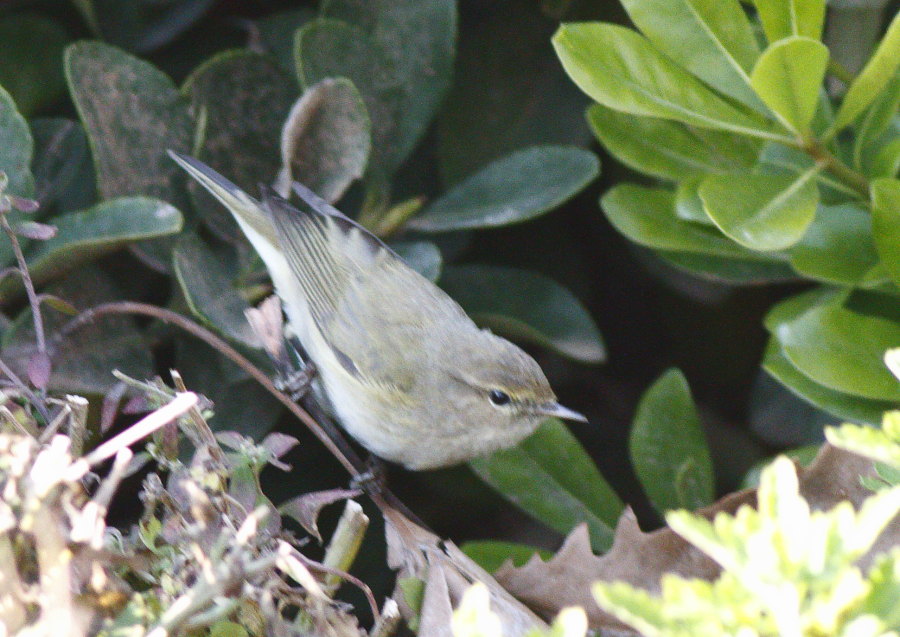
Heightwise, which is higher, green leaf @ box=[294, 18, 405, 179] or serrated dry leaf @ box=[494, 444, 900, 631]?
green leaf @ box=[294, 18, 405, 179]

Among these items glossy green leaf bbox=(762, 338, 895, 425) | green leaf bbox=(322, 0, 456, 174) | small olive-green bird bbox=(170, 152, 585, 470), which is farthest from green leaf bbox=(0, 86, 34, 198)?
glossy green leaf bbox=(762, 338, 895, 425)

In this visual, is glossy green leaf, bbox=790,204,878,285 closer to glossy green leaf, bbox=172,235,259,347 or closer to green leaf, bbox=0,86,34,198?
glossy green leaf, bbox=172,235,259,347

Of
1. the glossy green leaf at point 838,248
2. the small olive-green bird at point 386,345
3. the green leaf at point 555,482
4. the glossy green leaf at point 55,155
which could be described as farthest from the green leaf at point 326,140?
the glossy green leaf at point 838,248

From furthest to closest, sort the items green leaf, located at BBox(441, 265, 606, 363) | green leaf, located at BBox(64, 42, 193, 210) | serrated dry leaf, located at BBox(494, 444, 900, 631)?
1. green leaf, located at BBox(441, 265, 606, 363)
2. green leaf, located at BBox(64, 42, 193, 210)
3. serrated dry leaf, located at BBox(494, 444, 900, 631)

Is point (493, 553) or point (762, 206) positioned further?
point (493, 553)

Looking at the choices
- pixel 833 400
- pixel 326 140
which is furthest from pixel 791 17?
pixel 326 140

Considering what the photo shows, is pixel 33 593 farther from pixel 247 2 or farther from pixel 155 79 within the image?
pixel 247 2

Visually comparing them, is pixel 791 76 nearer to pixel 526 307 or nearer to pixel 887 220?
pixel 887 220
